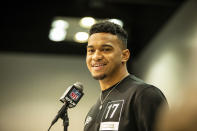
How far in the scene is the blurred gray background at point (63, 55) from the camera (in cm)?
481

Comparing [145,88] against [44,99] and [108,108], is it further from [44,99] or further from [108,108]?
[44,99]

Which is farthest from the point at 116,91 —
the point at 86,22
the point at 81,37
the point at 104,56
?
the point at 81,37

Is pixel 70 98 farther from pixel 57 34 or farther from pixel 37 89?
pixel 37 89

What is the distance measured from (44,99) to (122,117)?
4.77 meters

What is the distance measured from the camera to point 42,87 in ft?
20.9

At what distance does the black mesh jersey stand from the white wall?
4.29m

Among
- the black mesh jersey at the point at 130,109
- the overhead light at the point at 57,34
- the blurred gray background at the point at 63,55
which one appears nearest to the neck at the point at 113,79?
the black mesh jersey at the point at 130,109

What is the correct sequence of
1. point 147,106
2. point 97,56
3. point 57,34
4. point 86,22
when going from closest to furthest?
1. point 147,106
2. point 97,56
3. point 86,22
4. point 57,34

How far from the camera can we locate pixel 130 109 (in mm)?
1667

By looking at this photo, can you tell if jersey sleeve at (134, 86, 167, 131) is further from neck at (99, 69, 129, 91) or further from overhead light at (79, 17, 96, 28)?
overhead light at (79, 17, 96, 28)

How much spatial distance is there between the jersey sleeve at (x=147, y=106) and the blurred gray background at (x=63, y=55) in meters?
2.80

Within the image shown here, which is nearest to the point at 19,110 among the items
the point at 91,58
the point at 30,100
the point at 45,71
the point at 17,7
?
the point at 30,100

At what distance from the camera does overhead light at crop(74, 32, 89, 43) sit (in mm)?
5833

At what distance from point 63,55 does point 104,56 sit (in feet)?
15.2
